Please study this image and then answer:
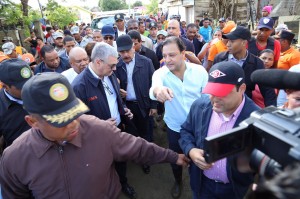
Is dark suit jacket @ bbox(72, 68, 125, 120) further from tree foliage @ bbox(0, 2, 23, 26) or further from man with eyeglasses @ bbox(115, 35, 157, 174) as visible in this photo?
tree foliage @ bbox(0, 2, 23, 26)

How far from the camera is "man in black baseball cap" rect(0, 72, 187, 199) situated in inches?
55.7

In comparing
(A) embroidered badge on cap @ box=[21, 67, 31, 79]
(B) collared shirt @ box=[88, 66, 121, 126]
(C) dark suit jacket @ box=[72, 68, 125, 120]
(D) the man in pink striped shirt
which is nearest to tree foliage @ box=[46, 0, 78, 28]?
(B) collared shirt @ box=[88, 66, 121, 126]

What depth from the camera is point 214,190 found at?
2197 millimetres

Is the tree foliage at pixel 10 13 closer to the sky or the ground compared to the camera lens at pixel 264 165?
closer to the sky

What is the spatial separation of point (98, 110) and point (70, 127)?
147 centimetres

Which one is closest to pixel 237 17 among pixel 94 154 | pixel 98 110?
pixel 98 110

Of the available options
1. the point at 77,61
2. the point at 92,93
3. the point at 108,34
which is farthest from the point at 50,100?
the point at 108,34

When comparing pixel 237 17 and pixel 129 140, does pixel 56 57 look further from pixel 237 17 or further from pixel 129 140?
pixel 237 17

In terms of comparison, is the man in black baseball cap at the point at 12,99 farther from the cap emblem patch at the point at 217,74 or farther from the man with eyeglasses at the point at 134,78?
the cap emblem patch at the point at 217,74

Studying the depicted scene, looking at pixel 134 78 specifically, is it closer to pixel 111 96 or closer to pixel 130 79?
pixel 130 79

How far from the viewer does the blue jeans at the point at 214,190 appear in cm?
214

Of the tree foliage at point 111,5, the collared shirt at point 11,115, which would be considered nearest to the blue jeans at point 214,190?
the collared shirt at point 11,115

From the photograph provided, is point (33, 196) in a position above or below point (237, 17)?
below

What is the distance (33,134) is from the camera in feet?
5.36
